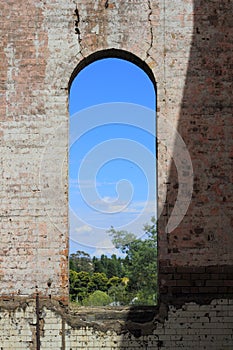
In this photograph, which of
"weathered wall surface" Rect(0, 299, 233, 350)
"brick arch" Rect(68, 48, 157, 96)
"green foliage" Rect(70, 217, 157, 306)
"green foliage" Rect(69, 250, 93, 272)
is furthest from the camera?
"green foliage" Rect(69, 250, 93, 272)

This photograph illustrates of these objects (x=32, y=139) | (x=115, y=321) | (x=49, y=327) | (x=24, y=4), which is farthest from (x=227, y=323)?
(x=24, y=4)

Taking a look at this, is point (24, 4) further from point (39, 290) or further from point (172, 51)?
point (39, 290)

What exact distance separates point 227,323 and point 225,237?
3.89 feet

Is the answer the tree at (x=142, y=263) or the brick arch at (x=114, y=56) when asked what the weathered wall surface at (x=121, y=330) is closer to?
the brick arch at (x=114, y=56)

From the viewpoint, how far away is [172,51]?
7820 millimetres

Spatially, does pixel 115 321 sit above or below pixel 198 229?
below

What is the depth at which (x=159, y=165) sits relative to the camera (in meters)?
7.67

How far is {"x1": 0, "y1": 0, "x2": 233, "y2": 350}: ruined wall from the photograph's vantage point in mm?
7406

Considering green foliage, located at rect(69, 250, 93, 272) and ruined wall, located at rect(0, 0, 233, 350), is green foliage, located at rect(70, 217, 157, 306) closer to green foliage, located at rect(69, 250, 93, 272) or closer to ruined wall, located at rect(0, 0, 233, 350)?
green foliage, located at rect(69, 250, 93, 272)

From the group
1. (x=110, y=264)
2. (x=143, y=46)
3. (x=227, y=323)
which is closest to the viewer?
(x=227, y=323)

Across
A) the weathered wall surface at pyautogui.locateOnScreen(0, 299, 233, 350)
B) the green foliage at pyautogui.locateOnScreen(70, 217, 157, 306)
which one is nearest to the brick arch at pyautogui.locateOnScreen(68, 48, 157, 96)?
the weathered wall surface at pyautogui.locateOnScreen(0, 299, 233, 350)

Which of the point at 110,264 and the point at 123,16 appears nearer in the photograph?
the point at 123,16

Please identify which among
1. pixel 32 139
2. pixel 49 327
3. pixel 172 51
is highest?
pixel 172 51

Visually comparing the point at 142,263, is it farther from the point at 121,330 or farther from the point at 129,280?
the point at 121,330
